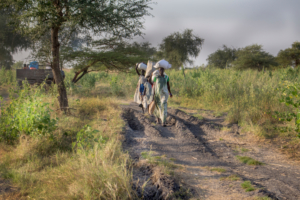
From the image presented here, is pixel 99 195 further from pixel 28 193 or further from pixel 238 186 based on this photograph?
pixel 238 186

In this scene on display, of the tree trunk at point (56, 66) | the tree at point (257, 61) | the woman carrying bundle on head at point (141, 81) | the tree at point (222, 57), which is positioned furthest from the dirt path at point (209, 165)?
the tree at point (222, 57)

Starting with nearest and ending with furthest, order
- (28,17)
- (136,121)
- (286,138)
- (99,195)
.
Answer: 1. (99,195)
2. (286,138)
3. (28,17)
4. (136,121)

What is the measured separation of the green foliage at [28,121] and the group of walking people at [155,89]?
3.14m

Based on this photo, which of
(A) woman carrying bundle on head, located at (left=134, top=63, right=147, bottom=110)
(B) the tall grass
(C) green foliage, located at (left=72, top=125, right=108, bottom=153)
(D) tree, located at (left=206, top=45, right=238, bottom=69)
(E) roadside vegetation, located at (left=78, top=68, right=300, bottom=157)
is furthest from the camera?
(D) tree, located at (left=206, top=45, right=238, bottom=69)

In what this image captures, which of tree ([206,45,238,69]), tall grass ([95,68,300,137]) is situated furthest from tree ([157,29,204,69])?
tall grass ([95,68,300,137])

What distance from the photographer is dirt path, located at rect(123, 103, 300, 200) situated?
3.34 meters

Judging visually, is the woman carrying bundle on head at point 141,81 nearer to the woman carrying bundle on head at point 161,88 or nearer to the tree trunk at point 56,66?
the woman carrying bundle on head at point 161,88

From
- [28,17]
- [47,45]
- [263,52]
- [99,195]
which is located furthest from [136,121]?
[263,52]

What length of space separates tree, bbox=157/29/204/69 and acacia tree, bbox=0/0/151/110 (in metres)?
24.5

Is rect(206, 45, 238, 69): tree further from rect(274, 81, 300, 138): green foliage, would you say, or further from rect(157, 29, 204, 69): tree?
rect(274, 81, 300, 138): green foliage

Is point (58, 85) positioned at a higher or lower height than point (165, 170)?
higher

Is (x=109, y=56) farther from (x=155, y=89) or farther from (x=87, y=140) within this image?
(x=87, y=140)

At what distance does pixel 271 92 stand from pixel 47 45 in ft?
28.4

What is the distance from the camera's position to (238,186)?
11.5ft
